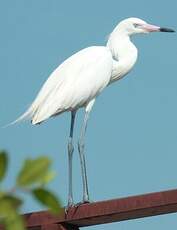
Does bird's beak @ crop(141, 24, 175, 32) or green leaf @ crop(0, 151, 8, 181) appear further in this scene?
bird's beak @ crop(141, 24, 175, 32)

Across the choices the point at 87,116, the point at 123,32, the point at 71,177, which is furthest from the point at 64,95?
the point at 123,32

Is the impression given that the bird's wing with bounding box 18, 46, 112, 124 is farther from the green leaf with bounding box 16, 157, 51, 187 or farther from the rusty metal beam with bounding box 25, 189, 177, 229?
the green leaf with bounding box 16, 157, 51, 187

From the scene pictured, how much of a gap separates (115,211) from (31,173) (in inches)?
155

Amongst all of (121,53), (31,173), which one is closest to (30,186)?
(31,173)

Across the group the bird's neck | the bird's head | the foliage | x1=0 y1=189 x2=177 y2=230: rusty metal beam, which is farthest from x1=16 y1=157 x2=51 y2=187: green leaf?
the bird's head

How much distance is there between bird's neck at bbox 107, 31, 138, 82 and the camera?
275 inches

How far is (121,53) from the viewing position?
708 centimetres

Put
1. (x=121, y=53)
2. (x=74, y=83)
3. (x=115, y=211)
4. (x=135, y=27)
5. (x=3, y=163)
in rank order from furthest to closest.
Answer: (x=135, y=27)
(x=121, y=53)
(x=74, y=83)
(x=115, y=211)
(x=3, y=163)

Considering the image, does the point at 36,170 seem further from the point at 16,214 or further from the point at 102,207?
the point at 102,207

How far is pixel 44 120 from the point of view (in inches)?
241

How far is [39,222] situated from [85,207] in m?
0.31

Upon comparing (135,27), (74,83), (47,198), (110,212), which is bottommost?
(110,212)

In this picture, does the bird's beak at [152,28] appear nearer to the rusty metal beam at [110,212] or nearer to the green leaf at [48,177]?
the rusty metal beam at [110,212]

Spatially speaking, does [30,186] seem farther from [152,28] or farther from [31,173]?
[152,28]
